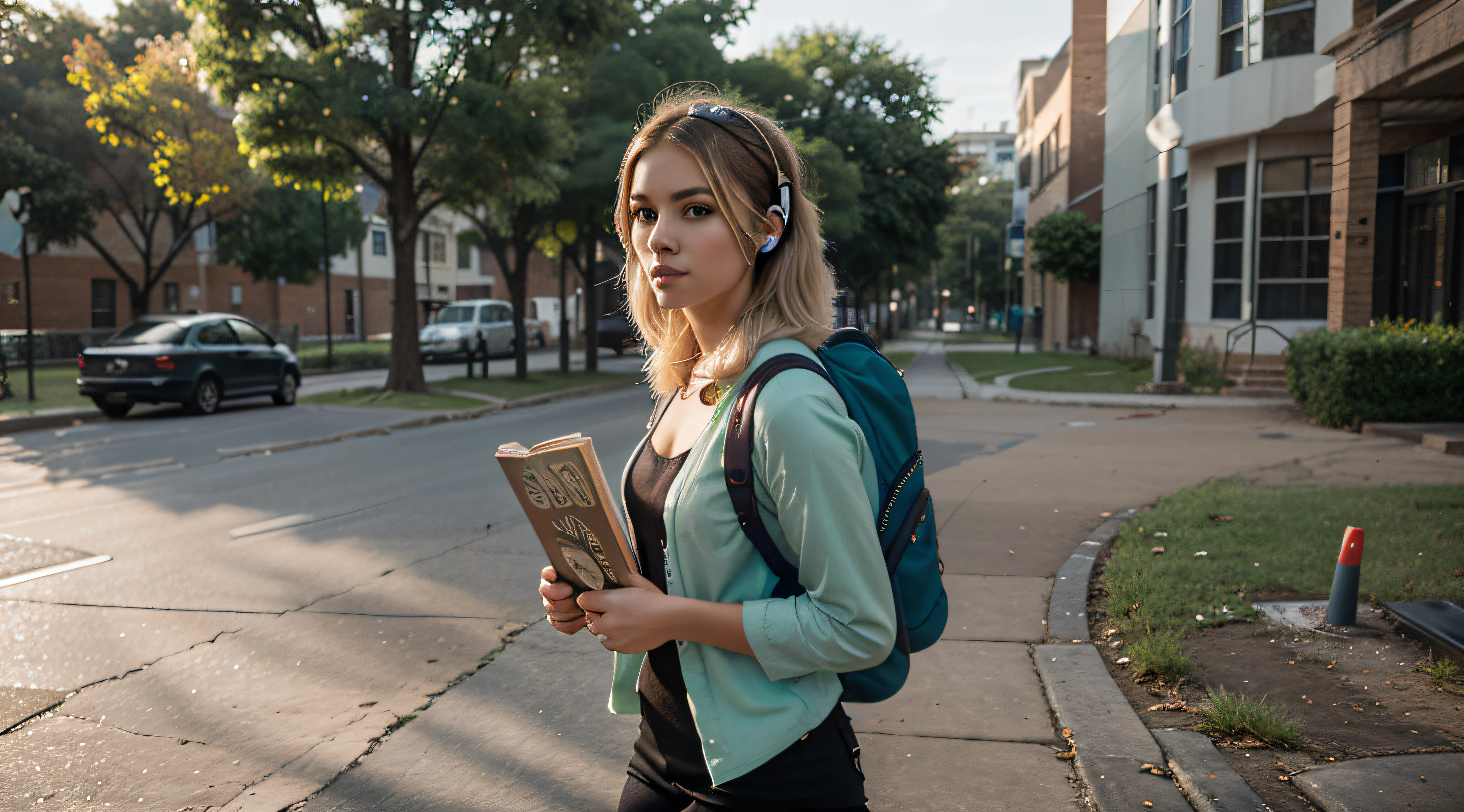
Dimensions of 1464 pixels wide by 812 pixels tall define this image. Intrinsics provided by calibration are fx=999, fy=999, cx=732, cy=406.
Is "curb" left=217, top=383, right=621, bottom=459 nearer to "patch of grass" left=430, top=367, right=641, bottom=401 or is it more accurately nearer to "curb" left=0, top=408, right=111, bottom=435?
"patch of grass" left=430, top=367, right=641, bottom=401

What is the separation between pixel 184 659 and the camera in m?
4.79

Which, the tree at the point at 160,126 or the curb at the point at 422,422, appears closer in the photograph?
the curb at the point at 422,422

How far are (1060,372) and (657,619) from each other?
23660 mm

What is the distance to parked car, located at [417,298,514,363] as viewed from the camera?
28625 mm

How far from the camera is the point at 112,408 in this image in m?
15.4

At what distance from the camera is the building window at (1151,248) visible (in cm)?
2333

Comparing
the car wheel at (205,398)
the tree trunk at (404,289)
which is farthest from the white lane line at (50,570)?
the tree trunk at (404,289)

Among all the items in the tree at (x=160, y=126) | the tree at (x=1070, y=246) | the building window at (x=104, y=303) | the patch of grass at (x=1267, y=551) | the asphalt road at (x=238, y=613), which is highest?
the tree at (x=160, y=126)

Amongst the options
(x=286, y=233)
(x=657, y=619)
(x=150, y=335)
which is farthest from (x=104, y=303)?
(x=657, y=619)

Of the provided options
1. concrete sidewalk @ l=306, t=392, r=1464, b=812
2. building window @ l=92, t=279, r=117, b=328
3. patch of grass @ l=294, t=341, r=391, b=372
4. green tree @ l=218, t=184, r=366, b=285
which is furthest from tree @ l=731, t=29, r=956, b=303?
building window @ l=92, t=279, r=117, b=328

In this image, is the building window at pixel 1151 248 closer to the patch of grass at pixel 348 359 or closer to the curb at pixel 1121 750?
the patch of grass at pixel 348 359

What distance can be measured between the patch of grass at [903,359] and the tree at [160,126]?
681 inches

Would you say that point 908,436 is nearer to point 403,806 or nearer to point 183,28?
point 403,806

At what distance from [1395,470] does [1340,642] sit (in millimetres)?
5659
